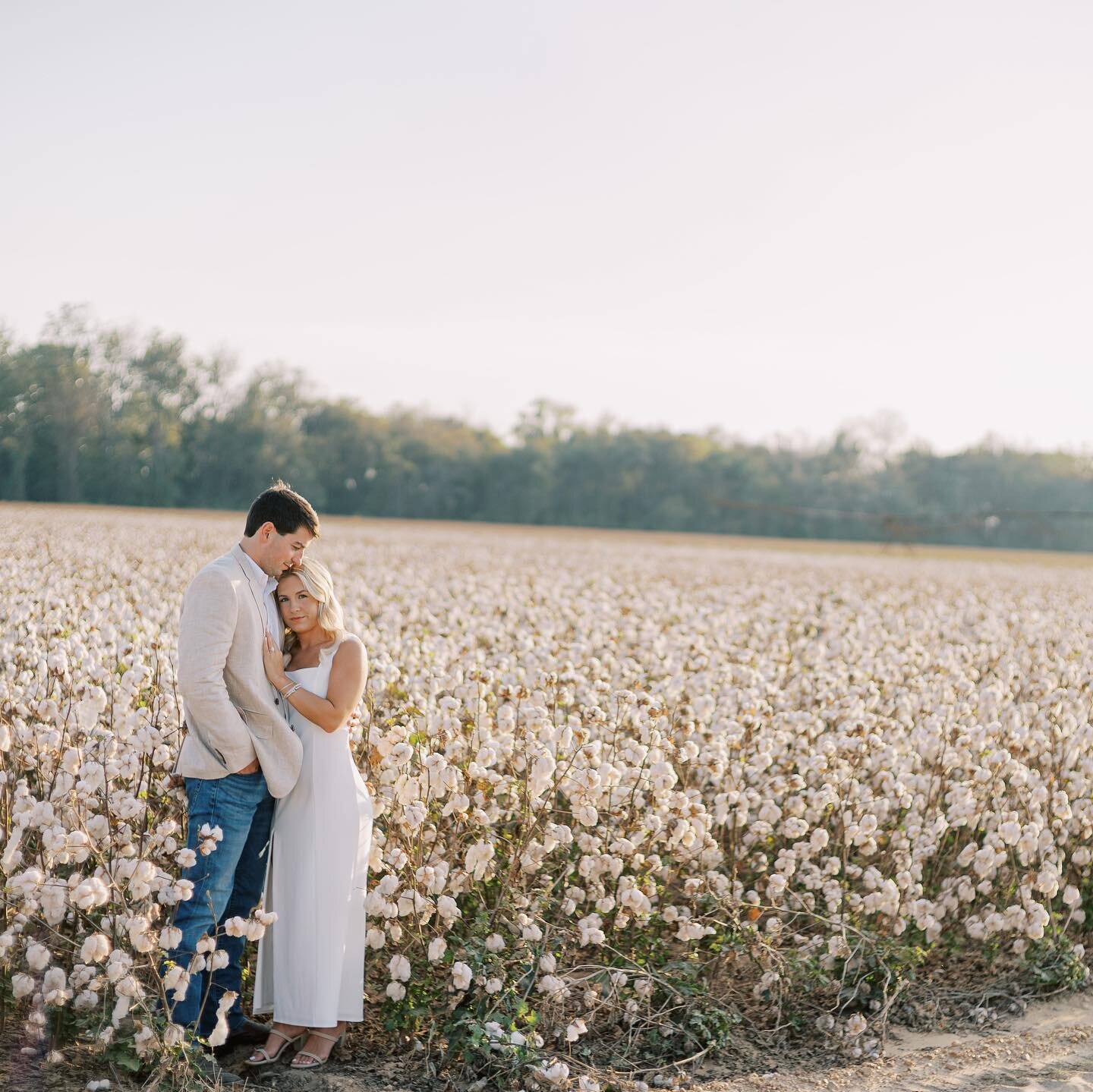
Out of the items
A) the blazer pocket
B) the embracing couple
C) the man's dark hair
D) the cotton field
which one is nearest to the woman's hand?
the embracing couple

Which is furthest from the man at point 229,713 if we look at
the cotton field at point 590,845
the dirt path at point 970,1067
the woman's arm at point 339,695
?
the dirt path at point 970,1067

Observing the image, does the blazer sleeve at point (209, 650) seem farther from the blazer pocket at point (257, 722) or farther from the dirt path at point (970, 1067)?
the dirt path at point (970, 1067)

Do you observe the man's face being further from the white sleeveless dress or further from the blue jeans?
the blue jeans

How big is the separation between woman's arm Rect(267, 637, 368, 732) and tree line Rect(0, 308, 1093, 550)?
5689 centimetres

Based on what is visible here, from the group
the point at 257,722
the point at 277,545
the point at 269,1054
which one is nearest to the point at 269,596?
the point at 277,545

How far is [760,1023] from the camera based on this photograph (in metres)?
5.55

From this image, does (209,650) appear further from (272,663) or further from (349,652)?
(349,652)

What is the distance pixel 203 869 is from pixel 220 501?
70949 mm

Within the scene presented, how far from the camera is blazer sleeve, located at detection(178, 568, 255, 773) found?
13.8 feet

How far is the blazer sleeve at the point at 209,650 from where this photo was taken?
4.20m

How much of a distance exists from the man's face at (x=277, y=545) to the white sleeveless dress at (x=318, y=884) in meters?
0.43

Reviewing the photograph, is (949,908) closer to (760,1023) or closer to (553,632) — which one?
(760,1023)

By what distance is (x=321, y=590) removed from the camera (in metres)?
4.55

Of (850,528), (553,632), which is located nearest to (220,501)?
(850,528)
